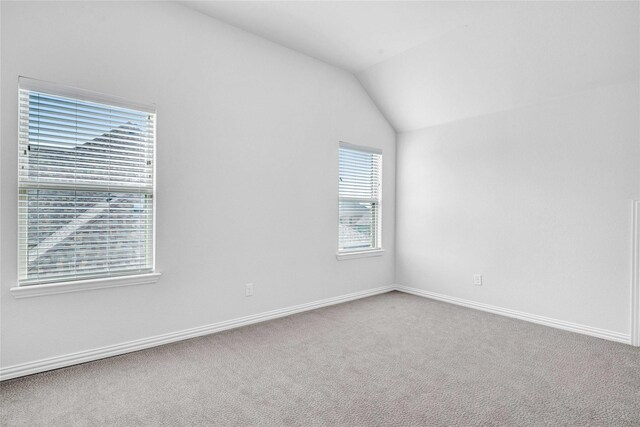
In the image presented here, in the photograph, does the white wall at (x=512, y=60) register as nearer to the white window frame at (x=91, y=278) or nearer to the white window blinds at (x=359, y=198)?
the white window blinds at (x=359, y=198)

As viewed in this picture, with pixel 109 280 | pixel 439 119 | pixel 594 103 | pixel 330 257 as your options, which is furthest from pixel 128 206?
pixel 594 103

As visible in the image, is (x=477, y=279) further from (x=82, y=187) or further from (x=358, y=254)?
(x=82, y=187)

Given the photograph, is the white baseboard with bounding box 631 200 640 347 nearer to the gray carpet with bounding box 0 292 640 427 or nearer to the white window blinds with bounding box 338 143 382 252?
the gray carpet with bounding box 0 292 640 427

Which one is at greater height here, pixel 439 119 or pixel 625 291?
pixel 439 119

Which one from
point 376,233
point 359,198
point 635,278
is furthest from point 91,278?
point 635,278

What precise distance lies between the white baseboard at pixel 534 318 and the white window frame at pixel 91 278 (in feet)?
10.9

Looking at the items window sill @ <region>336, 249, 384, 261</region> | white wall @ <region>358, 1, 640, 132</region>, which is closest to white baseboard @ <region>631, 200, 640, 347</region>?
white wall @ <region>358, 1, 640, 132</region>

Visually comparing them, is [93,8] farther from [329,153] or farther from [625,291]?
[625,291]

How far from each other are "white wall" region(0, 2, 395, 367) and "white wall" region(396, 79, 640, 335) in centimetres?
114

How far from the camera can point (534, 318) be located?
3.53 meters

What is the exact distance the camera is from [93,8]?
2.54m

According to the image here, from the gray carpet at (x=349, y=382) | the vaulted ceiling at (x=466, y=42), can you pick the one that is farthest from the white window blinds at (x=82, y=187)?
the vaulted ceiling at (x=466, y=42)

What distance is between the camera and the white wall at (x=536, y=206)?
9.98ft

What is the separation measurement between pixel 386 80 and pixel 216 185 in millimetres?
2488
